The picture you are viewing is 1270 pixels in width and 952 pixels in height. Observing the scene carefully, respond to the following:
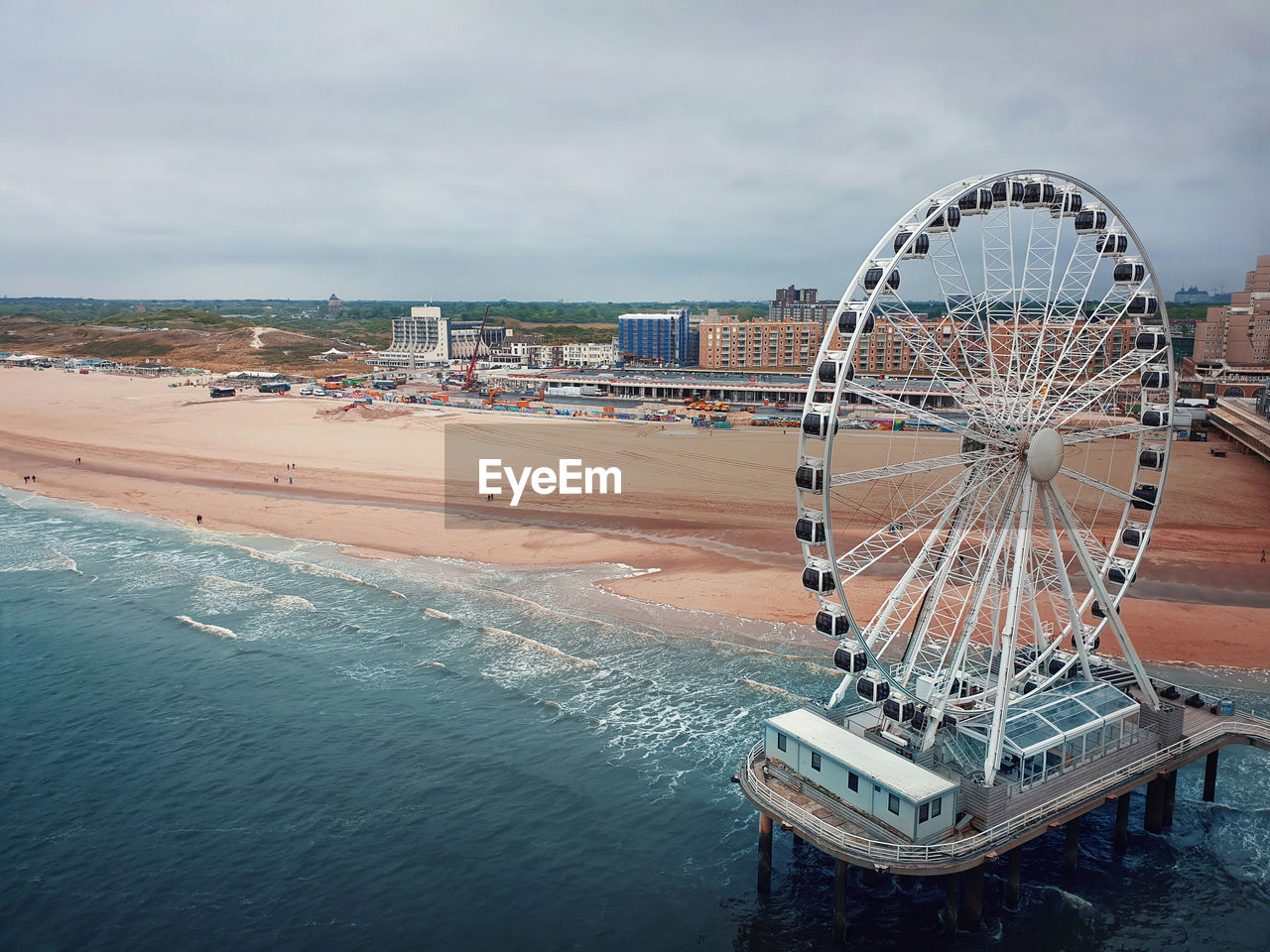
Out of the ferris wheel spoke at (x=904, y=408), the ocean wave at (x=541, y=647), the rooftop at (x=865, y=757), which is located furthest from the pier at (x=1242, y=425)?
the rooftop at (x=865, y=757)

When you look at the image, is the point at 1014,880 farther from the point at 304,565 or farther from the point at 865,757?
the point at 304,565

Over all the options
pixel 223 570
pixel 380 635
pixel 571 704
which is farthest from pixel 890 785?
pixel 223 570

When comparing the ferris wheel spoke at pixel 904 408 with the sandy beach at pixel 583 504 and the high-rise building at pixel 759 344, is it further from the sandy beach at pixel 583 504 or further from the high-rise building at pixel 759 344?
the high-rise building at pixel 759 344

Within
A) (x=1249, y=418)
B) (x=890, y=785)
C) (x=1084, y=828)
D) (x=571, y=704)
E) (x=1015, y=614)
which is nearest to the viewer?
(x=890, y=785)

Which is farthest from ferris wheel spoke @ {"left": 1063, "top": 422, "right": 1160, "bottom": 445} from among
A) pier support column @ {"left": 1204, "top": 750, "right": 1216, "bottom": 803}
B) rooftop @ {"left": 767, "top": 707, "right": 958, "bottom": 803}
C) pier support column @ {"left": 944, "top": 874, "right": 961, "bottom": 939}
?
pier support column @ {"left": 944, "top": 874, "right": 961, "bottom": 939}

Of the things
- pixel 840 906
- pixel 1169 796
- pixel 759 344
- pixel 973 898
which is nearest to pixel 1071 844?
pixel 973 898

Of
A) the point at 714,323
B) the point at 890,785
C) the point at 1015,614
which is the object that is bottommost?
the point at 890,785

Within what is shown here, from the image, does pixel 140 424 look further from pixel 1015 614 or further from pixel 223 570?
pixel 1015 614
